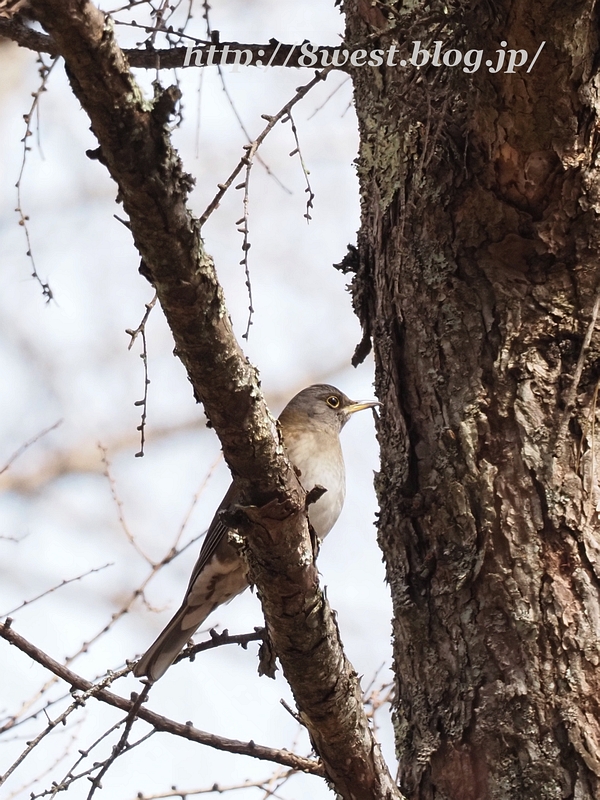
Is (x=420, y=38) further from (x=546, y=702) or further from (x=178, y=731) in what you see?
(x=178, y=731)

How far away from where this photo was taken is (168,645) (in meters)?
5.16

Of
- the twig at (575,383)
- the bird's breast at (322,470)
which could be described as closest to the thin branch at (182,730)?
the twig at (575,383)

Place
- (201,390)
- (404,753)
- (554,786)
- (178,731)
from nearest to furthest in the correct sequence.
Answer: (201,390) < (554,786) < (404,753) < (178,731)

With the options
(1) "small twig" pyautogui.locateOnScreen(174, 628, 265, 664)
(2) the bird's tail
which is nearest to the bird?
(2) the bird's tail

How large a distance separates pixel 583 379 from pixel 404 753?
138 cm

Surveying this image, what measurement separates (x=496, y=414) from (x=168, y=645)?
2.87 meters

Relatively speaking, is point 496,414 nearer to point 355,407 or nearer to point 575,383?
point 575,383

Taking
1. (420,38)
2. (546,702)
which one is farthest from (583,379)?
(420,38)

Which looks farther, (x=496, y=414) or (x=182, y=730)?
(x=182, y=730)

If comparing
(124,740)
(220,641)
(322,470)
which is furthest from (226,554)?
(124,740)

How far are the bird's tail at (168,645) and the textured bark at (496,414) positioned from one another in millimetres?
2182

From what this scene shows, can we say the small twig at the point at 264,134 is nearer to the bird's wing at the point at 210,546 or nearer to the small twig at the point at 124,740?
the small twig at the point at 124,740

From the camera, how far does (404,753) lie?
9.87 ft

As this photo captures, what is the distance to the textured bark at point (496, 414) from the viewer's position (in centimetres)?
276
